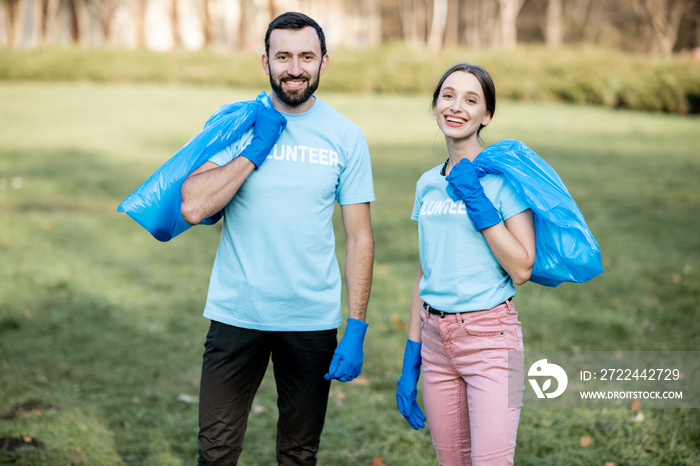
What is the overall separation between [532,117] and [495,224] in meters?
16.3

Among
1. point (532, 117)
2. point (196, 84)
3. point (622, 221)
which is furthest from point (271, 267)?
point (196, 84)

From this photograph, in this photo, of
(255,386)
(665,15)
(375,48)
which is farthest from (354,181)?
(665,15)

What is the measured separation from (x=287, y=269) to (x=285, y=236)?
13 centimetres

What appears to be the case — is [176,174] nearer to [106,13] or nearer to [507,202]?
[507,202]

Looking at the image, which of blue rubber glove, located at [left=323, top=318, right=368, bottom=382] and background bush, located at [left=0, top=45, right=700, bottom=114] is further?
background bush, located at [left=0, top=45, right=700, bottom=114]

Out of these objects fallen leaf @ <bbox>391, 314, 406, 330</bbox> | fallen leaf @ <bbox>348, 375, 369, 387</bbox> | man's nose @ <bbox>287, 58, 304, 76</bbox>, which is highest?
man's nose @ <bbox>287, 58, 304, 76</bbox>

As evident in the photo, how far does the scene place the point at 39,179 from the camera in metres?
11.1

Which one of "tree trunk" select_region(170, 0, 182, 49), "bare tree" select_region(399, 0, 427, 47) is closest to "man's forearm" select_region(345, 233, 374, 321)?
"tree trunk" select_region(170, 0, 182, 49)

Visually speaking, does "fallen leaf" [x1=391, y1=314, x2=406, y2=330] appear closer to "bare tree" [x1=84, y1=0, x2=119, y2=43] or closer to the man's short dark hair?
the man's short dark hair

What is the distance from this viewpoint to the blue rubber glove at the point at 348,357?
8.93 ft

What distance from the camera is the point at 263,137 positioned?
262 cm

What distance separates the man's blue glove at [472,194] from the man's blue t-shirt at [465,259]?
0.23 ft

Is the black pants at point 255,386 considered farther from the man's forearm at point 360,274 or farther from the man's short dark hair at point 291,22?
the man's short dark hair at point 291,22

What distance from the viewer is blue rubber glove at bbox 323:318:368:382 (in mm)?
2721
